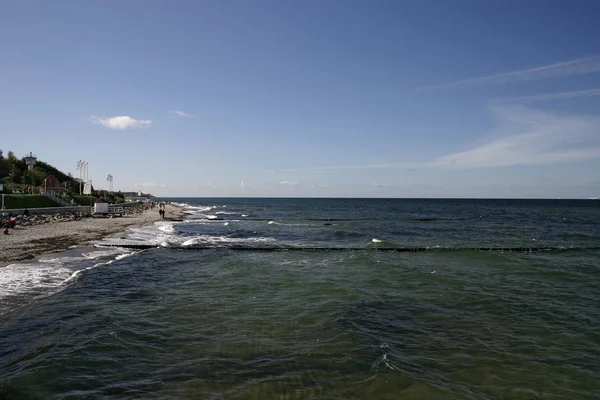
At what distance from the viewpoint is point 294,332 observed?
1188cm

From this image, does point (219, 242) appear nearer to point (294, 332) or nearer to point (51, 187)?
point (294, 332)

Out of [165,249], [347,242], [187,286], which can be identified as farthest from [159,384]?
[347,242]

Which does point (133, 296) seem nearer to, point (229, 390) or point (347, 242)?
point (229, 390)

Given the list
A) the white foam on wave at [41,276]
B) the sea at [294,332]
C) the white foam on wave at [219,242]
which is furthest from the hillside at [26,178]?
the sea at [294,332]

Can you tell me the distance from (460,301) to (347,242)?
23.5m

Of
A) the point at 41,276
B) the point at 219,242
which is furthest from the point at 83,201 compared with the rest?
the point at 41,276

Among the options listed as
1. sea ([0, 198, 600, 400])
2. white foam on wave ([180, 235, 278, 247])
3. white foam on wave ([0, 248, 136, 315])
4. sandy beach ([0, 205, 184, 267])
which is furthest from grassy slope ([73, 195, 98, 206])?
sea ([0, 198, 600, 400])

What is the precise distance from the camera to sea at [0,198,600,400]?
28.3ft

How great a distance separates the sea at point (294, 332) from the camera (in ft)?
28.3

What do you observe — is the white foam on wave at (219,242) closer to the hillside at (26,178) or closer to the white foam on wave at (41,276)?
the white foam on wave at (41,276)

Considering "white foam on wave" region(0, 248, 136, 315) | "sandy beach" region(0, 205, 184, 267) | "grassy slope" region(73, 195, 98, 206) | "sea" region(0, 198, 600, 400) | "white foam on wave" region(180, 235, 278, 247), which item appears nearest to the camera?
"sea" region(0, 198, 600, 400)

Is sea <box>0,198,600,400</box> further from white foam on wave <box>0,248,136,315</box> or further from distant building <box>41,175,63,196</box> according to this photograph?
distant building <box>41,175,63,196</box>

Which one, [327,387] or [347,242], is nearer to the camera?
[327,387]

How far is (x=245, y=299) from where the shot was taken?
Result: 15938 mm
